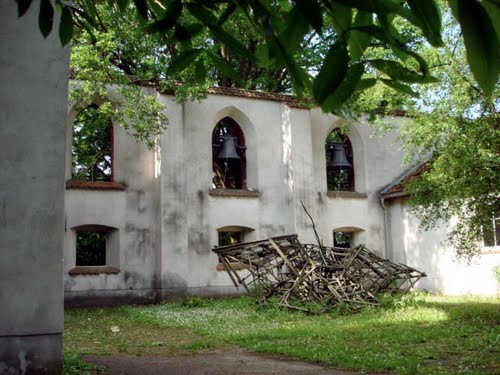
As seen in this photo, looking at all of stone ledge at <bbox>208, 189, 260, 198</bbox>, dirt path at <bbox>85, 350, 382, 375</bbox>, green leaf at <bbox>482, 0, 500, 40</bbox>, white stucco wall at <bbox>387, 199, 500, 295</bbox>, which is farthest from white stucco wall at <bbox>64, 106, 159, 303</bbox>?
green leaf at <bbox>482, 0, 500, 40</bbox>

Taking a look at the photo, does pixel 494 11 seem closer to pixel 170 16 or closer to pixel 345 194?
pixel 170 16

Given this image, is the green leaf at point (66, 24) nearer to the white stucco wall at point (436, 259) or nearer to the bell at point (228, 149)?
the white stucco wall at point (436, 259)

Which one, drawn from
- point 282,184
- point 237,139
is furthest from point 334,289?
point 237,139

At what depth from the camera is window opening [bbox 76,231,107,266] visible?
21750 millimetres

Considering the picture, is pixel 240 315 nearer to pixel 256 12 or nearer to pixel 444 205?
pixel 444 205

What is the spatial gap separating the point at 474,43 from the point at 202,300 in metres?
15.7

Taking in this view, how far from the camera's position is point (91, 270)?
16.6 m

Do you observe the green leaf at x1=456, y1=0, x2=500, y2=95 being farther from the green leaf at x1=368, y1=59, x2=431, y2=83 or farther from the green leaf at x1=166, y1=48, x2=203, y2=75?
the green leaf at x1=166, y1=48, x2=203, y2=75

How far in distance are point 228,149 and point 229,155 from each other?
0.24m

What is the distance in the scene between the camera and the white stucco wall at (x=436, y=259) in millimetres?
16906

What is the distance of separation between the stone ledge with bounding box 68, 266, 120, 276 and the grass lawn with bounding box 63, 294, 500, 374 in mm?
1160

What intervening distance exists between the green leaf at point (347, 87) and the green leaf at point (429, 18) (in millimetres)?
193

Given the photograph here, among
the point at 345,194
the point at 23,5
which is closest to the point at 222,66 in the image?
the point at 23,5

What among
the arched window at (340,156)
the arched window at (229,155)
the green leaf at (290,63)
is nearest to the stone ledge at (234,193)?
the arched window at (229,155)
